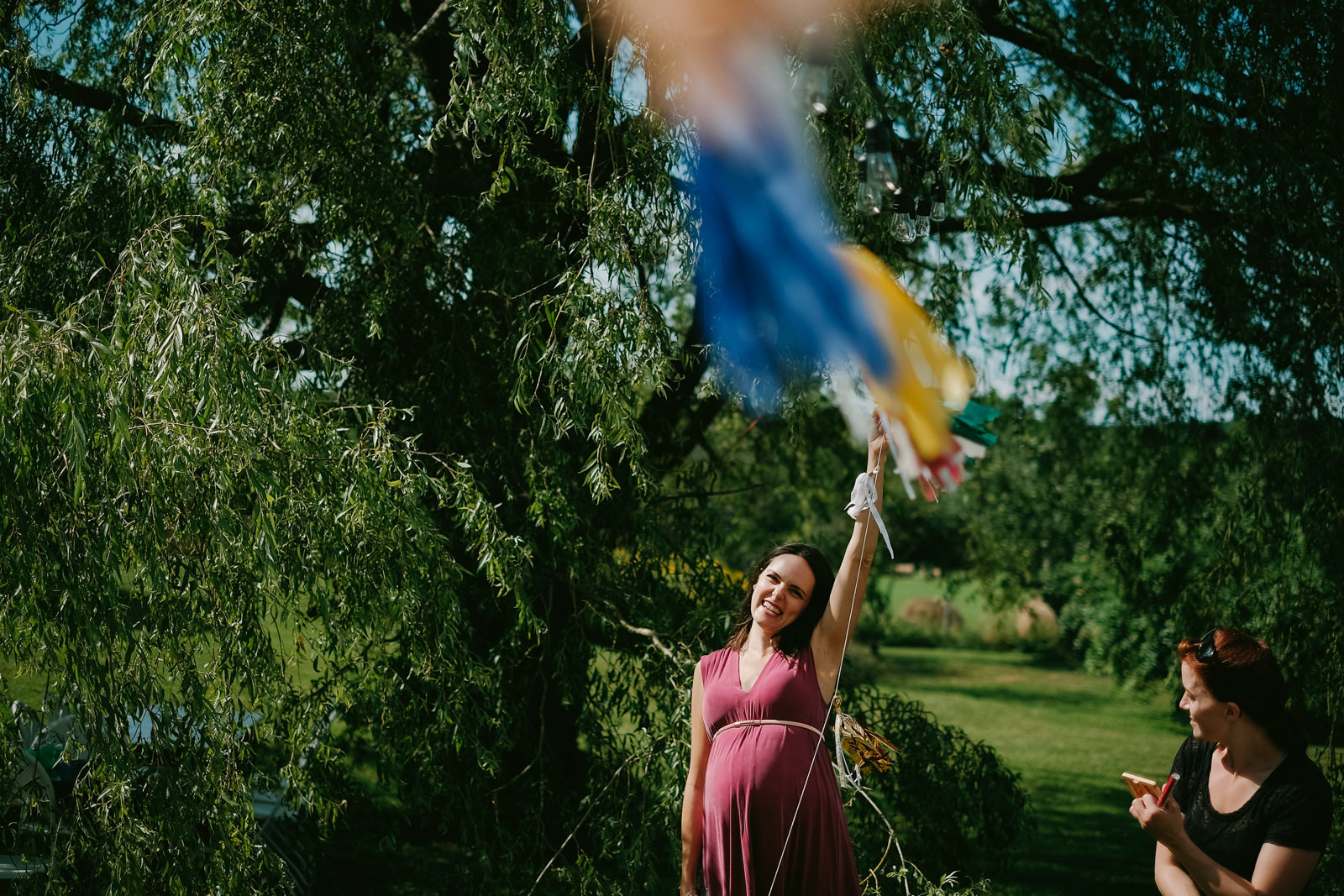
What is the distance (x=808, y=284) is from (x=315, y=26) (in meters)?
2.02

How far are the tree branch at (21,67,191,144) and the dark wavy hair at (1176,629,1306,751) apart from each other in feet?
11.9

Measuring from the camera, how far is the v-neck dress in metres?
2.56

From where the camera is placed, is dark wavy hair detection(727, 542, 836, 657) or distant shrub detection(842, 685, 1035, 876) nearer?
dark wavy hair detection(727, 542, 836, 657)

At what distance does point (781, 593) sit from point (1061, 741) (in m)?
10.1

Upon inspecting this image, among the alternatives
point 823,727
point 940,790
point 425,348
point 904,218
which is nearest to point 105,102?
point 425,348

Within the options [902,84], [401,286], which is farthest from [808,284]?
[401,286]


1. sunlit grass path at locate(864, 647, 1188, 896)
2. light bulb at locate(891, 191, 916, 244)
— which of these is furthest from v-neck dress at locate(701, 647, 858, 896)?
sunlit grass path at locate(864, 647, 1188, 896)

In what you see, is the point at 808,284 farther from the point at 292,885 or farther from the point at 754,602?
the point at 292,885

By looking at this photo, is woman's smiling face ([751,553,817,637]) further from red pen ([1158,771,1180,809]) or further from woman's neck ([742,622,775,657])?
red pen ([1158,771,1180,809])

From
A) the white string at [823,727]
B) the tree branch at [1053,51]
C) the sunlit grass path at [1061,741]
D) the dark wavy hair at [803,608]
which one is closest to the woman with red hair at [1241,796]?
the white string at [823,727]

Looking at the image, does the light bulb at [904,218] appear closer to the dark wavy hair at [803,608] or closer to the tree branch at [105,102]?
the dark wavy hair at [803,608]

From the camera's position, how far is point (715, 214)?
12.0ft

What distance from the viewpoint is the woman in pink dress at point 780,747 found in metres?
2.56

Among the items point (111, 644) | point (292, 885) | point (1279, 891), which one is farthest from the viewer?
point (292, 885)
